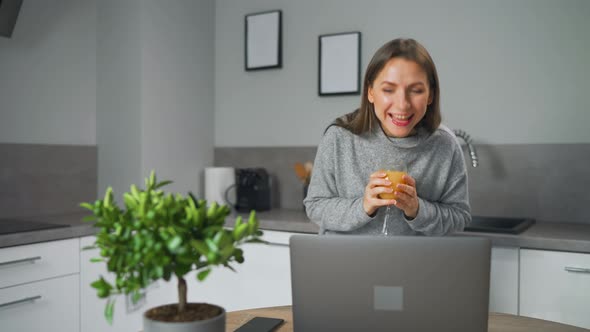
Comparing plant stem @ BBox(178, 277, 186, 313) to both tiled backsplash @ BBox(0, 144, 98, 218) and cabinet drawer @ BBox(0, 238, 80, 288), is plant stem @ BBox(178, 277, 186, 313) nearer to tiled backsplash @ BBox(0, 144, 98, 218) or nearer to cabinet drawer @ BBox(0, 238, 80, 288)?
cabinet drawer @ BBox(0, 238, 80, 288)

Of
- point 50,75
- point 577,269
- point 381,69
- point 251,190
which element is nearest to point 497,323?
point 381,69

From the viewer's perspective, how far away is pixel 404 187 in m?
1.42

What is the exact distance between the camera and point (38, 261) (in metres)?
2.17

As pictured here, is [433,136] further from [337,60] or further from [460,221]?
[337,60]

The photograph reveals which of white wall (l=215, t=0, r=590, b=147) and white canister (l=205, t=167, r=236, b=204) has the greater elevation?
white wall (l=215, t=0, r=590, b=147)

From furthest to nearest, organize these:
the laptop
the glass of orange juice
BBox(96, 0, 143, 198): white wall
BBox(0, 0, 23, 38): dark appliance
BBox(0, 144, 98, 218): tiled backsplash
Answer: BBox(96, 0, 143, 198): white wall, BBox(0, 144, 98, 218): tiled backsplash, BBox(0, 0, 23, 38): dark appliance, the glass of orange juice, the laptop

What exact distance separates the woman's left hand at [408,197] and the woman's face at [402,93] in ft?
0.64

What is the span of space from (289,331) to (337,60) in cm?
212

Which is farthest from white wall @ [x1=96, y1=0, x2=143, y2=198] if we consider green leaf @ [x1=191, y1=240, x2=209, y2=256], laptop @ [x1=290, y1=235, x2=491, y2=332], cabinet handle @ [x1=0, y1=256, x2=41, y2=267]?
green leaf @ [x1=191, y1=240, x2=209, y2=256]

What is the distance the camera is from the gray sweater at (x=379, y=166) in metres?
1.68

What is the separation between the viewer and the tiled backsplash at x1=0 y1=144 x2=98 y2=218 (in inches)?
104

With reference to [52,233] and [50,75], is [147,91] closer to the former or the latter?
[50,75]

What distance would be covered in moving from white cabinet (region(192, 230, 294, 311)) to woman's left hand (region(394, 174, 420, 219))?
1118 millimetres

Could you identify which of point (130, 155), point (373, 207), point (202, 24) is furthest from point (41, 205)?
point (373, 207)
